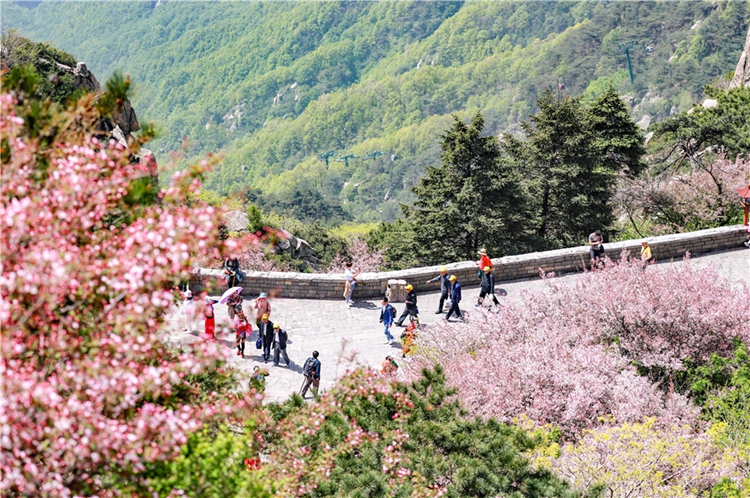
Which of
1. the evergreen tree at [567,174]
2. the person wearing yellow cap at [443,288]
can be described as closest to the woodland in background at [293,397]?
the person wearing yellow cap at [443,288]

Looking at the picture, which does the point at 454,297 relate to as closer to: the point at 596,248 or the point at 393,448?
the point at 596,248

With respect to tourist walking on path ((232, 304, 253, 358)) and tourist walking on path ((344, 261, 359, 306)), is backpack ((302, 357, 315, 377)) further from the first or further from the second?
tourist walking on path ((344, 261, 359, 306))

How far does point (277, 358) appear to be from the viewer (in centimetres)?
1218

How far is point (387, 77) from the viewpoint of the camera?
6521 inches

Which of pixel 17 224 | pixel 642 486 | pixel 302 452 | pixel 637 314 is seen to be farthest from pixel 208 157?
pixel 637 314

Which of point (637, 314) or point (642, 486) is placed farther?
point (637, 314)

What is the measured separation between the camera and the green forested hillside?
11975 centimetres

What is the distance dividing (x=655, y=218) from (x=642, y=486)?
1734 centimetres

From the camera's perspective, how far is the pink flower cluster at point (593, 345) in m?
9.45

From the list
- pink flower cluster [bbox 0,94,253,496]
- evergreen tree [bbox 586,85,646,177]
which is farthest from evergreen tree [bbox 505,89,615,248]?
pink flower cluster [bbox 0,94,253,496]

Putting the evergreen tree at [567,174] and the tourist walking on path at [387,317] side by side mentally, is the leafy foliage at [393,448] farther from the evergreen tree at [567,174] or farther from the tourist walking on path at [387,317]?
the evergreen tree at [567,174]

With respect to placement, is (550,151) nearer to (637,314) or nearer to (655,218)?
(655,218)

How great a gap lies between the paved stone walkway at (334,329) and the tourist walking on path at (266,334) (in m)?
0.26

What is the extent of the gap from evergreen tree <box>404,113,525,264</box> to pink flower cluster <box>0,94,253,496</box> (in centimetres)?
2031
